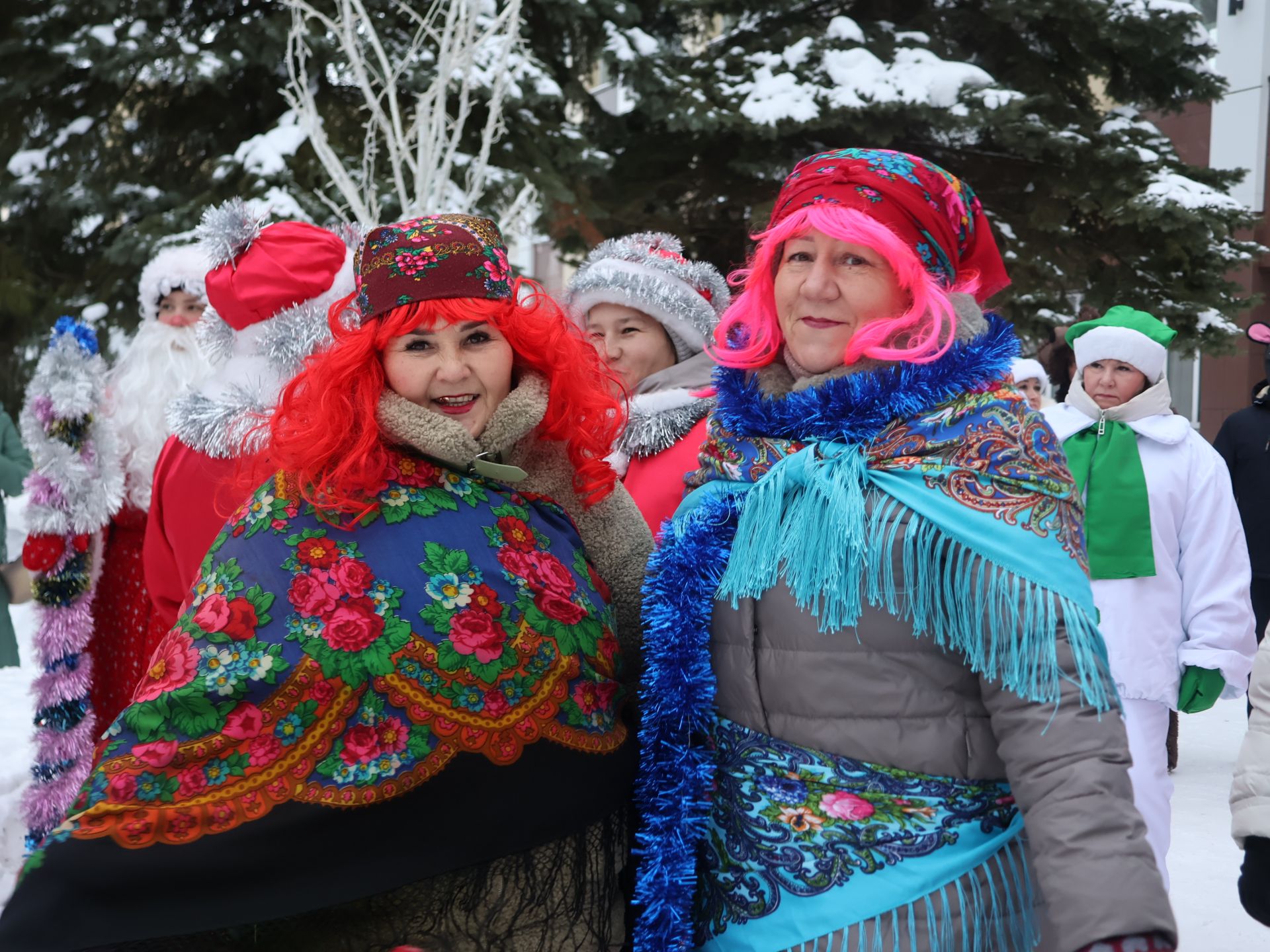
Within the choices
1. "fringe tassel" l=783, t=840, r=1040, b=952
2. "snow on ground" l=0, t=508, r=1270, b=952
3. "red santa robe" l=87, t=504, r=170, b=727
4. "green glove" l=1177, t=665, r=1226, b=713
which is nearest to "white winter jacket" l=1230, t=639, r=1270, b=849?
"fringe tassel" l=783, t=840, r=1040, b=952

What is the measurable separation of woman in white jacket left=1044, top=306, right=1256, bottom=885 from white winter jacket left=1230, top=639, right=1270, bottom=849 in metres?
1.93

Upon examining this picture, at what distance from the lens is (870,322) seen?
2006 mm

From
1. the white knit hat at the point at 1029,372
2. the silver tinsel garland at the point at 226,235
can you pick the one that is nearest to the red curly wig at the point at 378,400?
the silver tinsel garland at the point at 226,235

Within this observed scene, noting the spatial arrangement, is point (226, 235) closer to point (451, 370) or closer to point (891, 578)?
point (451, 370)

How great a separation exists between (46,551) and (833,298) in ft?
10.7

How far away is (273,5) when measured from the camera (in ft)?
32.1

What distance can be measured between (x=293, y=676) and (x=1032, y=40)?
10382mm

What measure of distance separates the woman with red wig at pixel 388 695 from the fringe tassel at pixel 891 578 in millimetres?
372

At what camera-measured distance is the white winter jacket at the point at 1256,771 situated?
205 cm

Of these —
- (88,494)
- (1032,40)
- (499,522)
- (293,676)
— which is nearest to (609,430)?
(499,522)

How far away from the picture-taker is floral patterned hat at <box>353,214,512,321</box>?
2158 mm

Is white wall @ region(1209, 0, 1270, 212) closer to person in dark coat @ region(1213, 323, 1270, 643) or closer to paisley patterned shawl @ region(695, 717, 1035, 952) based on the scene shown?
person in dark coat @ region(1213, 323, 1270, 643)

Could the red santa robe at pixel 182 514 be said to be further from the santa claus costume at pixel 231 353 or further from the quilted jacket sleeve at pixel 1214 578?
the quilted jacket sleeve at pixel 1214 578

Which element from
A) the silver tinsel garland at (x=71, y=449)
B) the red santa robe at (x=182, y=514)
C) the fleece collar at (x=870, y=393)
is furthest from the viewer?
the silver tinsel garland at (x=71, y=449)
